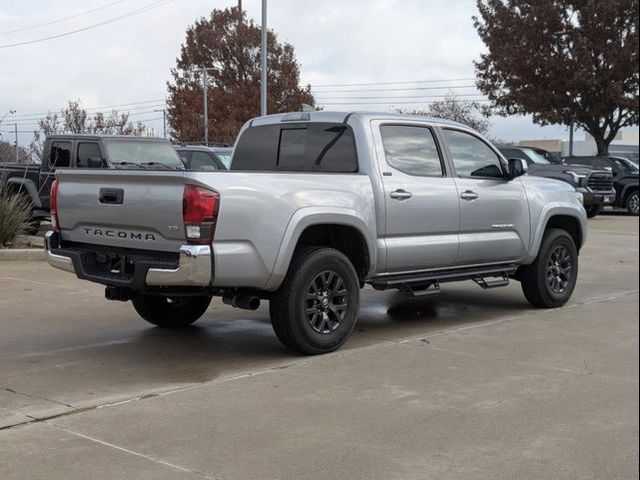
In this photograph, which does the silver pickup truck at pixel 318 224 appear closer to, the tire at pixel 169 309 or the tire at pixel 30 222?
the tire at pixel 169 309

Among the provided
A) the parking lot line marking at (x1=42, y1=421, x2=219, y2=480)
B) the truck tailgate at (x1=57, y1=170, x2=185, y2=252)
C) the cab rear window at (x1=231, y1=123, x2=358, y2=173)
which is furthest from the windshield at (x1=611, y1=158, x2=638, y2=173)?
the parking lot line marking at (x1=42, y1=421, x2=219, y2=480)

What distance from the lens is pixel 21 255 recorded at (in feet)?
40.5

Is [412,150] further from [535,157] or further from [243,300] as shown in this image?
[535,157]

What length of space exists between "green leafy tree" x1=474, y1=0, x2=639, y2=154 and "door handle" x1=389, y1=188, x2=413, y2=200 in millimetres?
21797

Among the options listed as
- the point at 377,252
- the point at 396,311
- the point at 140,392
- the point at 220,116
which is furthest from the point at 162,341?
the point at 220,116

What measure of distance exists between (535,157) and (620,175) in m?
2.85

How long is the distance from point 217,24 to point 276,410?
1684 inches

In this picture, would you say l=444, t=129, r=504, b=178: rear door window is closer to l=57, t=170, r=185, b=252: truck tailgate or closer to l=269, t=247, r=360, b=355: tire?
l=269, t=247, r=360, b=355: tire

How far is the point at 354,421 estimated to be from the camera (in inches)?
191

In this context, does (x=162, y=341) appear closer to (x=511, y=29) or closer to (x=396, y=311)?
(x=396, y=311)

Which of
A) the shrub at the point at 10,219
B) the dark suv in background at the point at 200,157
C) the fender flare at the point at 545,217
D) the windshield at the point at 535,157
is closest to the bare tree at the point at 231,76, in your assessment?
the windshield at the point at 535,157

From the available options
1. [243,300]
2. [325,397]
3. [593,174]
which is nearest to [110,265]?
[243,300]

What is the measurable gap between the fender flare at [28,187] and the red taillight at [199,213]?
9713 millimetres

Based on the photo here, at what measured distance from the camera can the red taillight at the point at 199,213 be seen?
18.6ft
